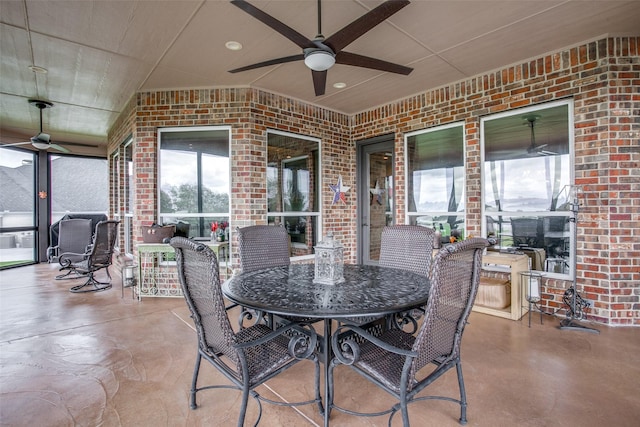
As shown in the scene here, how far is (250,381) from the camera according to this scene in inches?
60.7

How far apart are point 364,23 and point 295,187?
3228 mm

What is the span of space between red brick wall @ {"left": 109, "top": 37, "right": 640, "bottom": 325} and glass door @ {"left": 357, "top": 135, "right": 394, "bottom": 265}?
17 centimetres

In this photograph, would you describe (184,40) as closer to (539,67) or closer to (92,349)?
(92,349)

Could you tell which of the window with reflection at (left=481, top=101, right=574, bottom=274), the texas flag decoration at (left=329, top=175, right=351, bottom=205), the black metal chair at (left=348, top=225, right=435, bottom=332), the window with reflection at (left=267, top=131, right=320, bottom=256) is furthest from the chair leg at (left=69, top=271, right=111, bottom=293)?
the window with reflection at (left=481, top=101, right=574, bottom=274)

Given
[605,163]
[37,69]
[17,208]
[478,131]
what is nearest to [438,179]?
[478,131]

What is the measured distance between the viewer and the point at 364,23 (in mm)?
2184

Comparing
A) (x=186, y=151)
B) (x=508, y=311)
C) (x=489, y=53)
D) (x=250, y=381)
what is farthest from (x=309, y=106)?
(x=250, y=381)

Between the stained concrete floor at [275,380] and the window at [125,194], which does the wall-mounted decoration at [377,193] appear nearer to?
the stained concrete floor at [275,380]

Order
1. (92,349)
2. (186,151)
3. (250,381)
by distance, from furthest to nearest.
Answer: (186,151) → (92,349) → (250,381)

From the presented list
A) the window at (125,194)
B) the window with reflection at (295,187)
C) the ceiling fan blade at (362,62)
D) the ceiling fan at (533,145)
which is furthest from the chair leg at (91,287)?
the ceiling fan at (533,145)

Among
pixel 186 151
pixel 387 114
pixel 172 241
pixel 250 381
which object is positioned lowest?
pixel 250 381

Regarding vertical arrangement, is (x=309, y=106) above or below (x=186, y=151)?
above

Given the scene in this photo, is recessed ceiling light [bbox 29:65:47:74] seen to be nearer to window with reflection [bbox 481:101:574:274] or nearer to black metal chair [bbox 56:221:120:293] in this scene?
black metal chair [bbox 56:221:120:293]

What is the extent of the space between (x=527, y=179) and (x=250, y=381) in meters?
3.88
